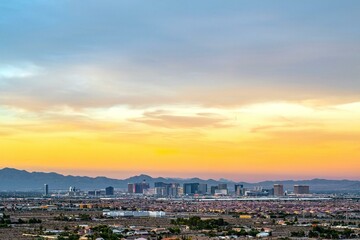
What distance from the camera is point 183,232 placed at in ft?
196

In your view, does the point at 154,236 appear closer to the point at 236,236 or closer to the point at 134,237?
the point at 134,237

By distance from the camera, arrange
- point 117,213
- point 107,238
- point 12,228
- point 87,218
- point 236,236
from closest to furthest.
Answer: point 107,238 → point 236,236 → point 12,228 → point 87,218 → point 117,213

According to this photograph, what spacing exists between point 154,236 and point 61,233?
26.9 ft

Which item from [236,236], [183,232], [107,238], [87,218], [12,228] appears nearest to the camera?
[107,238]

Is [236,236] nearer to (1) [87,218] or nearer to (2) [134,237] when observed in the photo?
(2) [134,237]

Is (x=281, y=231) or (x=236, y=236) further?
(x=281, y=231)

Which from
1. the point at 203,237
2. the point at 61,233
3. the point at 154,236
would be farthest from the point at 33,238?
the point at 203,237

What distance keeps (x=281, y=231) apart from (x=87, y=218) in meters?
27.3

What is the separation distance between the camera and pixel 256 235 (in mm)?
56906

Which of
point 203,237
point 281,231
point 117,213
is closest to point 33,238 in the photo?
point 203,237

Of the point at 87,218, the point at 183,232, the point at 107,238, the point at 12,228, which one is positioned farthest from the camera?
the point at 87,218

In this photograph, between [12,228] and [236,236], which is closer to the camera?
[236,236]

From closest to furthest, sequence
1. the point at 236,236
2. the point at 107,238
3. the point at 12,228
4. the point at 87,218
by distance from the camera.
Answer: the point at 107,238 → the point at 236,236 → the point at 12,228 → the point at 87,218

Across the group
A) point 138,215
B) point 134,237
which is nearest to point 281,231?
point 134,237
